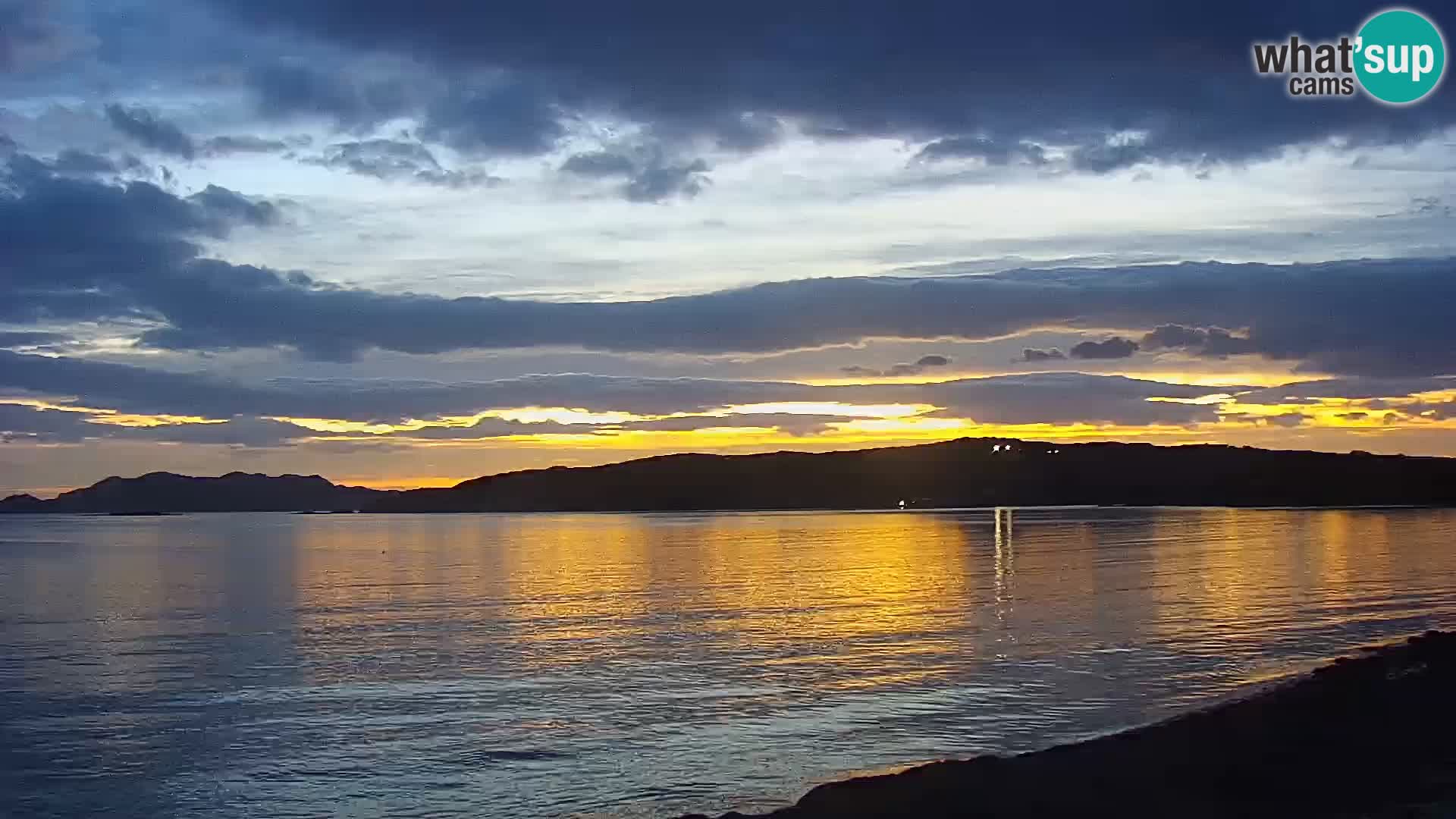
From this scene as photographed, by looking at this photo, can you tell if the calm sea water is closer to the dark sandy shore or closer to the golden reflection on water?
the golden reflection on water

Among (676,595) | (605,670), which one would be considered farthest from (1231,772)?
(676,595)

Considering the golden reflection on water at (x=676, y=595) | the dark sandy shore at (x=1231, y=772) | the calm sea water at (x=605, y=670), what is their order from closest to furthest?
the dark sandy shore at (x=1231, y=772) < the calm sea water at (x=605, y=670) < the golden reflection on water at (x=676, y=595)

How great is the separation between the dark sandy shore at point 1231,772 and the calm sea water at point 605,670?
2.89 m

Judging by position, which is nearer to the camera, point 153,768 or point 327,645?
point 153,768

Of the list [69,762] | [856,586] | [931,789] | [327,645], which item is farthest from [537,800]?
[856,586]

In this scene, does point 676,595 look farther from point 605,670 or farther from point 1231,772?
point 1231,772

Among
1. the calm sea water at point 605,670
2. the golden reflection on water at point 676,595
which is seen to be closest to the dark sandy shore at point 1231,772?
the calm sea water at point 605,670

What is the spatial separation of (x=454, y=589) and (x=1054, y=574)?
108 feet

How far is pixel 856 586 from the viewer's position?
65.9 metres

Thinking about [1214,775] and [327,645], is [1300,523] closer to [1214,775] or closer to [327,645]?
[327,645]

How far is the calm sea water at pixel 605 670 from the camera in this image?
74.0 ft

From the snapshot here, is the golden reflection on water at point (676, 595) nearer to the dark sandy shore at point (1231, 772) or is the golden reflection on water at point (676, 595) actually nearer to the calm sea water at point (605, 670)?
the calm sea water at point (605, 670)

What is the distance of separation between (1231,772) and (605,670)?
19523 mm

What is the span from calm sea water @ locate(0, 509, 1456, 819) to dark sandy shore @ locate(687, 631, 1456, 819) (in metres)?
2.89
